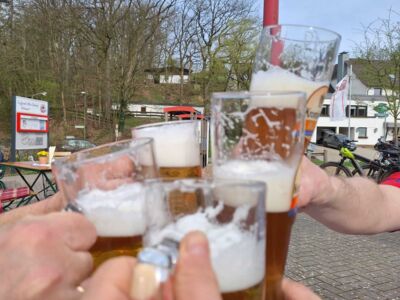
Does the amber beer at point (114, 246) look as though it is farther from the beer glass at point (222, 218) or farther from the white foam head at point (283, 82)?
the white foam head at point (283, 82)

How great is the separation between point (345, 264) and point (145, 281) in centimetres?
481

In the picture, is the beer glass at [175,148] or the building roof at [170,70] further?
the building roof at [170,70]

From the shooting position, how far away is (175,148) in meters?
1.00

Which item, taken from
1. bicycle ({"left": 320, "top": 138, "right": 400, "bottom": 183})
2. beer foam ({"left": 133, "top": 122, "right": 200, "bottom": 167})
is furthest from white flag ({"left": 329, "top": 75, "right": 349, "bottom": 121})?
beer foam ({"left": 133, "top": 122, "right": 200, "bottom": 167})

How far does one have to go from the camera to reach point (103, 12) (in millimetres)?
23906

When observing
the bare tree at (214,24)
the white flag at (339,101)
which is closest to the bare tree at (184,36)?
the bare tree at (214,24)

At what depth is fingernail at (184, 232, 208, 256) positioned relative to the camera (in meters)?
0.50

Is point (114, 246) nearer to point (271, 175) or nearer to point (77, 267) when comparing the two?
point (77, 267)

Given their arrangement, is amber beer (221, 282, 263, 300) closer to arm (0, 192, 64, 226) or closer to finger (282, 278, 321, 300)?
finger (282, 278, 321, 300)

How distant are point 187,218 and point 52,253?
0.21 metres

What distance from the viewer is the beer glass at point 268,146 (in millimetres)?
723

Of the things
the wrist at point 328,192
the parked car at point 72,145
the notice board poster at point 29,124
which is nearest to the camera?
the wrist at point 328,192

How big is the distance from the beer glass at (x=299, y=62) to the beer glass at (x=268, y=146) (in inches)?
4.9

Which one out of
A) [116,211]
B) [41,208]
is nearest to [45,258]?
[116,211]
